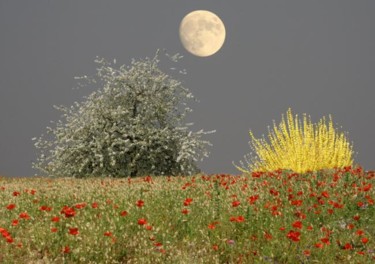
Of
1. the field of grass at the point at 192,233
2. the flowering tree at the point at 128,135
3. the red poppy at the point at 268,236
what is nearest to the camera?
the field of grass at the point at 192,233

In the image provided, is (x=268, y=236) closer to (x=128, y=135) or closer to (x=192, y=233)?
(x=192, y=233)

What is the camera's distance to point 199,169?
3056 cm

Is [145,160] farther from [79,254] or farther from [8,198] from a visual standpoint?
[79,254]

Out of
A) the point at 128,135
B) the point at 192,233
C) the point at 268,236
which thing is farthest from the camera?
the point at 128,135

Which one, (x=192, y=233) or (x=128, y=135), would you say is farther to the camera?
(x=128, y=135)

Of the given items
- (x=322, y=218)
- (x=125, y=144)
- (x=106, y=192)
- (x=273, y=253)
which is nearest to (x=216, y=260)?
(x=273, y=253)

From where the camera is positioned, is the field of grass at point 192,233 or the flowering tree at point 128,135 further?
the flowering tree at point 128,135

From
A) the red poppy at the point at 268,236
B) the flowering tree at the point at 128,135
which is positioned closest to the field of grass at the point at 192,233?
the red poppy at the point at 268,236

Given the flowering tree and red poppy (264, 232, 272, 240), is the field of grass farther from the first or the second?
the flowering tree

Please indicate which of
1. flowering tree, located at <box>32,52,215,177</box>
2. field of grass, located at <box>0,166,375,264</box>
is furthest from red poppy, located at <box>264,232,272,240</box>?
flowering tree, located at <box>32,52,215,177</box>

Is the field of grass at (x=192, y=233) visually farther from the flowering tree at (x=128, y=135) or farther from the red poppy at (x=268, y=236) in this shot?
the flowering tree at (x=128, y=135)

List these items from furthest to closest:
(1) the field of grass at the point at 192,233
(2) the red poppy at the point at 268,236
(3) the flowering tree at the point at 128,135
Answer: (3) the flowering tree at the point at 128,135 → (2) the red poppy at the point at 268,236 → (1) the field of grass at the point at 192,233

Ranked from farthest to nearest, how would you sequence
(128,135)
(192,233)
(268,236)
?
(128,135)
(192,233)
(268,236)

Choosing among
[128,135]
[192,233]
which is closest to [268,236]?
[192,233]
